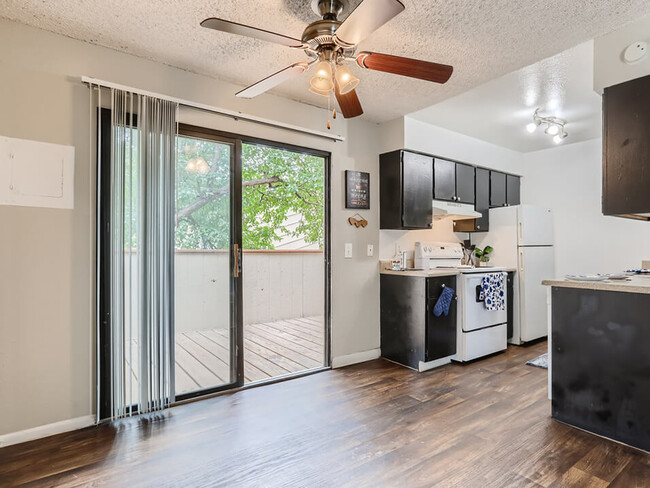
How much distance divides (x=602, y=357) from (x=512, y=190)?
326cm

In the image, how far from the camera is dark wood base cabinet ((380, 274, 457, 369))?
328 centimetres

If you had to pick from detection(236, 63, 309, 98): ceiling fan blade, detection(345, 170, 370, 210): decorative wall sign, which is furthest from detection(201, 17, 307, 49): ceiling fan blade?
detection(345, 170, 370, 210): decorative wall sign

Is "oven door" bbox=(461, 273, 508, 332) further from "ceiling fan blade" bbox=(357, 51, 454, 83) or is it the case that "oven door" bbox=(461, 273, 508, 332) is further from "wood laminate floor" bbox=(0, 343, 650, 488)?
"ceiling fan blade" bbox=(357, 51, 454, 83)

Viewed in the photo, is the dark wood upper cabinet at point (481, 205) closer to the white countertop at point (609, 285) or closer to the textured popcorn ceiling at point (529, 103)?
the textured popcorn ceiling at point (529, 103)

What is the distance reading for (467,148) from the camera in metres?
4.24

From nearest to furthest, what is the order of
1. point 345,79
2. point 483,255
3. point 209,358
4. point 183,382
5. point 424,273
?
point 345,79
point 183,382
point 209,358
point 424,273
point 483,255

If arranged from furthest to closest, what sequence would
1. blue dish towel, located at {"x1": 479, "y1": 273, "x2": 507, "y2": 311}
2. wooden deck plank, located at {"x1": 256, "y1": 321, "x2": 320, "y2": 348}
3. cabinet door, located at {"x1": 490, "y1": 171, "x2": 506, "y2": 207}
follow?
cabinet door, located at {"x1": 490, "y1": 171, "x2": 506, "y2": 207} < wooden deck plank, located at {"x1": 256, "y1": 321, "x2": 320, "y2": 348} < blue dish towel, located at {"x1": 479, "y1": 273, "x2": 507, "y2": 311}

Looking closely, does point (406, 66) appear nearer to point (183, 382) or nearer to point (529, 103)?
point (529, 103)

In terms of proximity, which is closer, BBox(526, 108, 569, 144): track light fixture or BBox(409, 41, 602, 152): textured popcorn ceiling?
BBox(409, 41, 602, 152): textured popcorn ceiling

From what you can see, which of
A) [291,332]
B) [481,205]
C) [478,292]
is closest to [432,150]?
[481,205]

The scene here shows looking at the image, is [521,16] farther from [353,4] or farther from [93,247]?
[93,247]

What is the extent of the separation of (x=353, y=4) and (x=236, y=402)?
8.56 ft

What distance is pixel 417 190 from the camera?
12.0 ft

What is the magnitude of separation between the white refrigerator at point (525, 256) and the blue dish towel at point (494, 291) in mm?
480
